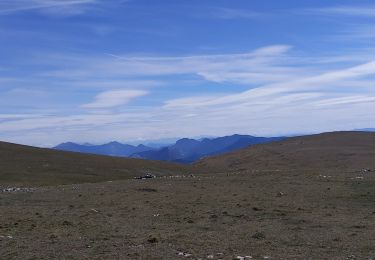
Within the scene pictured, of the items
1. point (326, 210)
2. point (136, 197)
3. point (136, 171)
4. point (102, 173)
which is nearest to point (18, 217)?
point (136, 197)

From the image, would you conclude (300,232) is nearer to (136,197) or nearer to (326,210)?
(326,210)

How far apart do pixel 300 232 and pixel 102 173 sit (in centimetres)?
4355

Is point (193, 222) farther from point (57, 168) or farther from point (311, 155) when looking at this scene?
point (311, 155)

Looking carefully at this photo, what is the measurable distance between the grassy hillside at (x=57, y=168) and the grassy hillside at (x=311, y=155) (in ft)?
39.1

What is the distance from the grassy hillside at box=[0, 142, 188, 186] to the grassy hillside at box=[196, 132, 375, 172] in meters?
11.9

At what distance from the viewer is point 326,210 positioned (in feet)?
81.4

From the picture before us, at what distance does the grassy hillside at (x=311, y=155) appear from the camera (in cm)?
7688

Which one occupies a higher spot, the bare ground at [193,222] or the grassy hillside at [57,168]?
the grassy hillside at [57,168]

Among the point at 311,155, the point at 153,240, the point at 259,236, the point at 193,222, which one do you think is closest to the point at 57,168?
the point at 193,222

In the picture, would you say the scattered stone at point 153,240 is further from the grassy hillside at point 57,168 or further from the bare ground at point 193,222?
the grassy hillside at point 57,168

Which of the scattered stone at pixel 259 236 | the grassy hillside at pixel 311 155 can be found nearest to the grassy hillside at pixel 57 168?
the grassy hillside at pixel 311 155

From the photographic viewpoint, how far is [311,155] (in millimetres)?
89188

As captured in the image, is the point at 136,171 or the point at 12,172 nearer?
the point at 12,172

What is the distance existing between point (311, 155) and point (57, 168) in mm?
44563
